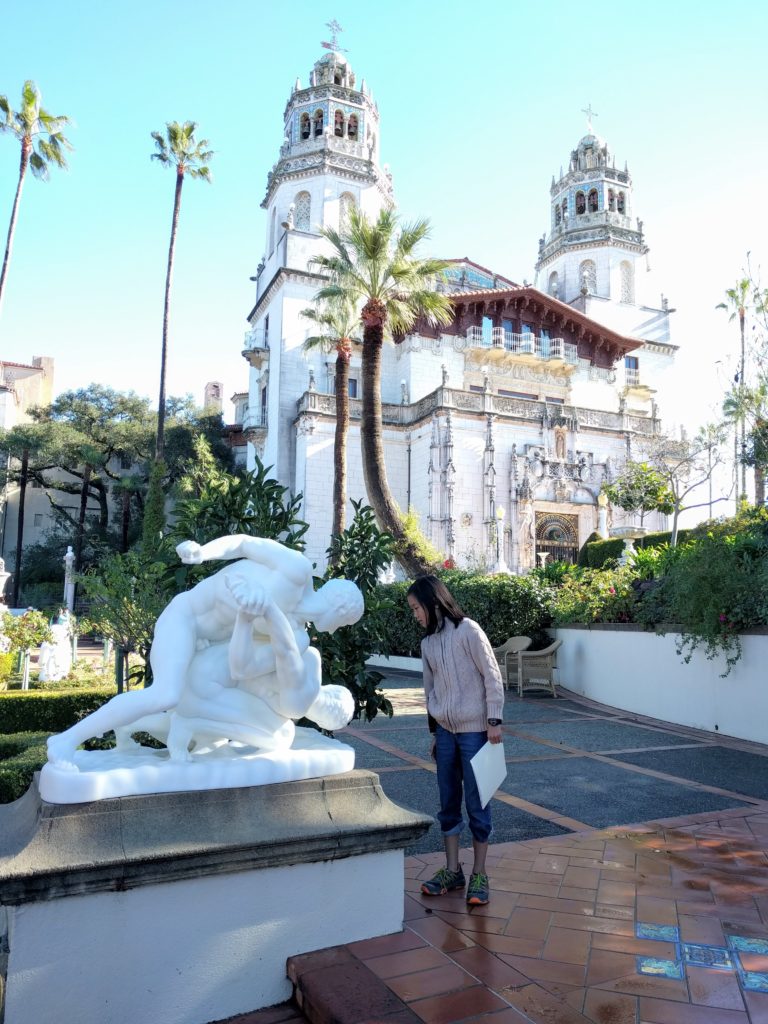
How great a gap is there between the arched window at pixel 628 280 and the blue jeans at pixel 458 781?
41149mm

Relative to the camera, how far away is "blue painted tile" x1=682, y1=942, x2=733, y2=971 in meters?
2.98

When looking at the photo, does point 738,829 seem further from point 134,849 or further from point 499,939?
point 134,849

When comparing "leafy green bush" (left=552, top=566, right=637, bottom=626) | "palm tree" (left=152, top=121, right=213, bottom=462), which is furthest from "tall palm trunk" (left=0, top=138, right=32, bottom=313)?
"leafy green bush" (left=552, top=566, right=637, bottom=626)

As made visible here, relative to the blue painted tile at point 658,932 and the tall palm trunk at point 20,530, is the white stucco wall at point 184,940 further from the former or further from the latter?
the tall palm trunk at point 20,530

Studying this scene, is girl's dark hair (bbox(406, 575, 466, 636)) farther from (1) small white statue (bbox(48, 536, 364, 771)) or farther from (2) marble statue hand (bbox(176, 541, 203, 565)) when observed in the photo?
(2) marble statue hand (bbox(176, 541, 203, 565))

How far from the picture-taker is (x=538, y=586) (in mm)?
15617

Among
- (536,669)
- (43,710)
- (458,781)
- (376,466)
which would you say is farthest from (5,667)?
(458,781)

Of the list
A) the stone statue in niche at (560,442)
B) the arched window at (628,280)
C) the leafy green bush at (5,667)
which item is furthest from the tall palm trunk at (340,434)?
the arched window at (628,280)

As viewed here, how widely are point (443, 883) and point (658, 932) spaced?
1.07 meters

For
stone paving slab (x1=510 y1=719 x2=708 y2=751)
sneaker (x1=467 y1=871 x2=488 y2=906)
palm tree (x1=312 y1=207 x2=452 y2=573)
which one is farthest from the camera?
palm tree (x1=312 y1=207 x2=452 y2=573)

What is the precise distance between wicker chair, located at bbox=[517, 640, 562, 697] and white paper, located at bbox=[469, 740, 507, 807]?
9.76 metres

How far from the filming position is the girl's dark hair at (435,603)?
12.9 ft

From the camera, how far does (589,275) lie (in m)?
40.1

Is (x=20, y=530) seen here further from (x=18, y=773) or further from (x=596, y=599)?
(x=18, y=773)
